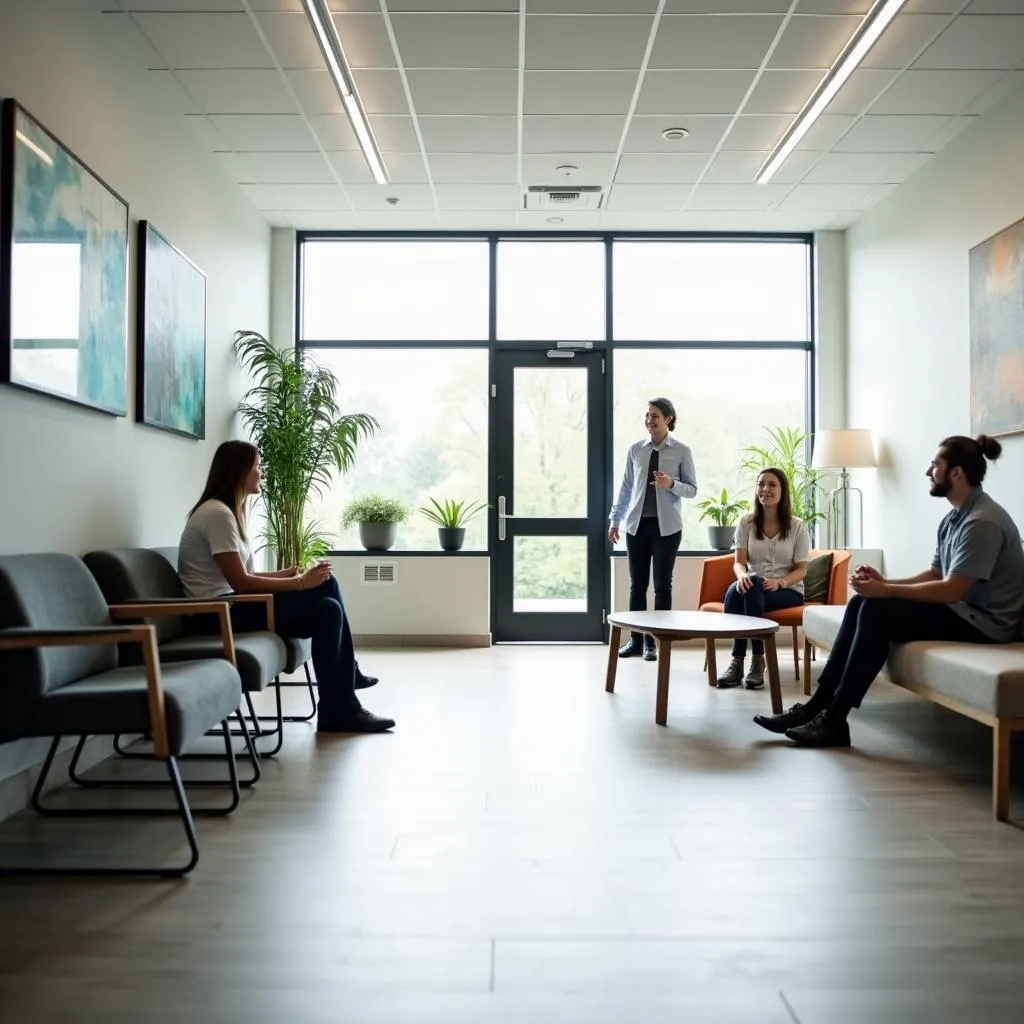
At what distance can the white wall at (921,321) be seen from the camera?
4.90 meters

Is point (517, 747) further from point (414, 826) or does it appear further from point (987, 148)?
point (987, 148)

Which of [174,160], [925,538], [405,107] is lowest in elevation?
[925,538]

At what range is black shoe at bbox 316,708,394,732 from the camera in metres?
4.16

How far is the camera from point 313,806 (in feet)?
10.1

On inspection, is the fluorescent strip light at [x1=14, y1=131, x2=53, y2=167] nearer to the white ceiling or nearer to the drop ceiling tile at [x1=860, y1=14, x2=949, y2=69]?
the white ceiling

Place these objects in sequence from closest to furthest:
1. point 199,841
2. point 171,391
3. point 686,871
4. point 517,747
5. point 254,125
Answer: point 686,871 < point 199,841 < point 517,747 < point 171,391 < point 254,125

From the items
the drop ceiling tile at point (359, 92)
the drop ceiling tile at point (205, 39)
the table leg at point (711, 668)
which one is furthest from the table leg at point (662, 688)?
the drop ceiling tile at point (205, 39)

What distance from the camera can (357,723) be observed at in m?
4.16

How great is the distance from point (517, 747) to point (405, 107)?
10.9 feet

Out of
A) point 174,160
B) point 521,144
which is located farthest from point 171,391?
point 521,144

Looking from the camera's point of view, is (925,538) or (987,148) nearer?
(987,148)

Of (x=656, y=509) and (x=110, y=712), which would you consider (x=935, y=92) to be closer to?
(x=656, y=509)

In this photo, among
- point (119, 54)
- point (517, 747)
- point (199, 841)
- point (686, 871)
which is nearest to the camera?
point (686, 871)

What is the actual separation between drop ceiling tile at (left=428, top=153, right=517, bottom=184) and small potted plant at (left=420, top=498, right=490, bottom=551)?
91.4 inches
